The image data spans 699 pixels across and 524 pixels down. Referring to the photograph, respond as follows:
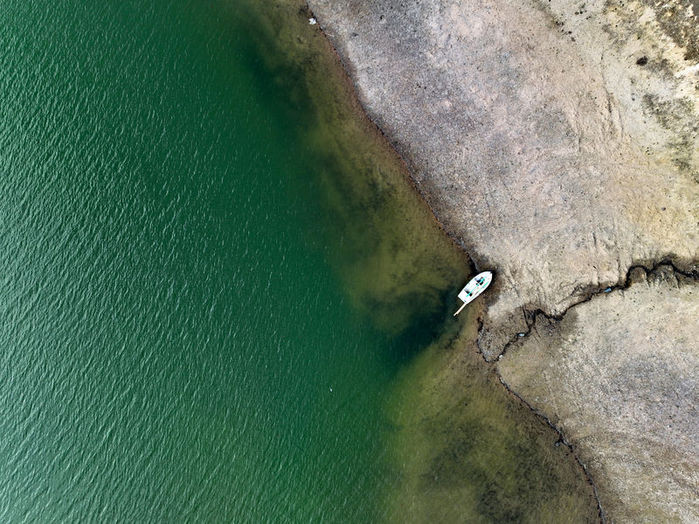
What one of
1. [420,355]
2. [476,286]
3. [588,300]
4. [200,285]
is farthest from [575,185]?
[200,285]

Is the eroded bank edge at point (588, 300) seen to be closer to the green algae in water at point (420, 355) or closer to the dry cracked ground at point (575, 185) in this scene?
the dry cracked ground at point (575, 185)

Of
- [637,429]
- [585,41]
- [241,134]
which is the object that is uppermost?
[241,134]

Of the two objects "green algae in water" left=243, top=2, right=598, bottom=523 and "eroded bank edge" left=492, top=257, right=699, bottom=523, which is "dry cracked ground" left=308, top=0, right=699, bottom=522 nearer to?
"eroded bank edge" left=492, top=257, right=699, bottom=523

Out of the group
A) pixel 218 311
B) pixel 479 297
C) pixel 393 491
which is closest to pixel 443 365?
pixel 479 297

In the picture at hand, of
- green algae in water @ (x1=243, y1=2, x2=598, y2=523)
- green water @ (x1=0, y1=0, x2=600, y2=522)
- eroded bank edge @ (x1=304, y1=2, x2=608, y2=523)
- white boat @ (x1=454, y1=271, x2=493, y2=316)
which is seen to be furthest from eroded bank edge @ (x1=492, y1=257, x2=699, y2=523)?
green water @ (x1=0, y1=0, x2=600, y2=522)

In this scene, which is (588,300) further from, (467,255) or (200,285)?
(200,285)

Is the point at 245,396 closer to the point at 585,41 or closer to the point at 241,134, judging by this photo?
the point at 241,134

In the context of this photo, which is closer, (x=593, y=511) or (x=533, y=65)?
(x=533, y=65)
